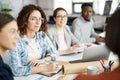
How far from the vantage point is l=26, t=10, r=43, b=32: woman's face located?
221 centimetres

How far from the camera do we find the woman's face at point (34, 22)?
221 centimetres

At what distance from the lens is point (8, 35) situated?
1.57m

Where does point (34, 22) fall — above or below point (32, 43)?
above

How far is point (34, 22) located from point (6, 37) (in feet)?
2.20

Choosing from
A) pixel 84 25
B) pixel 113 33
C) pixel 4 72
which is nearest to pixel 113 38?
pixel 113 33

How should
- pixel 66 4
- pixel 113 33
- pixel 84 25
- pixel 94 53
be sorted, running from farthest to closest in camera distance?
pixel 66 4 → pixel 84 25 → pixel 94 53 → pixel 113 33

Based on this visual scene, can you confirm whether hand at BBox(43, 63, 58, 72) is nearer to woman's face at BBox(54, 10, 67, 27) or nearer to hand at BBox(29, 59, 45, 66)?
hand at BBox(29, 59, 45, 66)

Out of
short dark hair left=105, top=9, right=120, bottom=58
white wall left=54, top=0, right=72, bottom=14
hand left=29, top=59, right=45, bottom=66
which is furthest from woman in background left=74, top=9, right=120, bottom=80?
white wall left=54, top=0, right=72, bottom=14

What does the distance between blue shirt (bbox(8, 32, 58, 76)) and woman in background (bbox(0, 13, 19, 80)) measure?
0.30 m

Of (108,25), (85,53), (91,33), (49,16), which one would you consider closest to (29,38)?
(85,53)

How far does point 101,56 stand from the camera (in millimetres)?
2131

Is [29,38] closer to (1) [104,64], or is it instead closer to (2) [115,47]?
(1) [104,64]

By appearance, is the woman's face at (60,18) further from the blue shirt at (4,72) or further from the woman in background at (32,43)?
the blue shirt at (4,72)

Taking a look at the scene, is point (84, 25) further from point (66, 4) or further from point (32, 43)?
point (66, 4)
